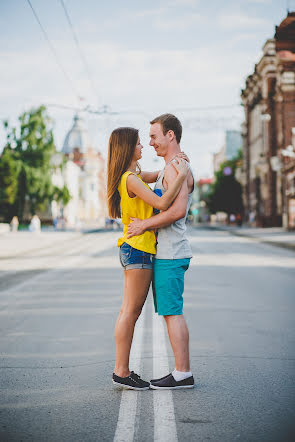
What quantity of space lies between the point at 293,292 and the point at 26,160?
198ft

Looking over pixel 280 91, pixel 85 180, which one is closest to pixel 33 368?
pixel 280 91

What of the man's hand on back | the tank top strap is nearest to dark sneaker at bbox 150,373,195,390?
the man's hand on back

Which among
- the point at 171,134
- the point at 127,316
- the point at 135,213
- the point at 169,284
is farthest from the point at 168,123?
the point at 127,316

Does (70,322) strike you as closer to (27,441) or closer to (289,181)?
Result: (27,441)

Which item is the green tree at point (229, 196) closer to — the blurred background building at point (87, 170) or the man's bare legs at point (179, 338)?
the blurred background building at point (87, 170)

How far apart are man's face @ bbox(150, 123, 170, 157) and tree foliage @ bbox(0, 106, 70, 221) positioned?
207 feet

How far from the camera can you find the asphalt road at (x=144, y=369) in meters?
3.71

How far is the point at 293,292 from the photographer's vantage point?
10938 mm

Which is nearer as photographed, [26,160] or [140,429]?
[140,429]

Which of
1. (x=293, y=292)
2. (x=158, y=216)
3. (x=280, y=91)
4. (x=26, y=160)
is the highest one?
(x=280, y=91)

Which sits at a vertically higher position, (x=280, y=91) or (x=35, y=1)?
(x=280, y=91)

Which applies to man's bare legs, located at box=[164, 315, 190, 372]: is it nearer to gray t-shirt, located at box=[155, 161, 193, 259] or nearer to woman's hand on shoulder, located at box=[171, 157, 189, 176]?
gray t-shirt, located at box=[155, 161, 193, 259]

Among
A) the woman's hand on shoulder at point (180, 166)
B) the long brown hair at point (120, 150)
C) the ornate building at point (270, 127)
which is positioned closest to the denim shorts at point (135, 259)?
the long brown hair at point (120, 150)

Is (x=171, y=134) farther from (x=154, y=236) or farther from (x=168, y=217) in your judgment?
(x=154, y=236)
